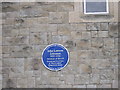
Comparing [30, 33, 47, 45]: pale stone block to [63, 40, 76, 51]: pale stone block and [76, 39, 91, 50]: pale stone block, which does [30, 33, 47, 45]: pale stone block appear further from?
A: [76, 39, 91, 50]: pale stone block

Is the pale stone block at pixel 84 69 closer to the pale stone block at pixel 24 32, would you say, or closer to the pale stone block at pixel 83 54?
the pale stone block at pixel 83 54

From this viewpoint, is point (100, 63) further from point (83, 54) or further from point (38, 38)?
point (38, 38)

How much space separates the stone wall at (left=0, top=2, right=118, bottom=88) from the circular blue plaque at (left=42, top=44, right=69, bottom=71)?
9 centimetres

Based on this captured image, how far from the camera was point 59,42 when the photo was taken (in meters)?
5.84

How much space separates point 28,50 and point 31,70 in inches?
17.5

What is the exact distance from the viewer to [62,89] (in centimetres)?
577

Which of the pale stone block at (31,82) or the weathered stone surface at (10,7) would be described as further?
the weathered stone surface at (10,7)

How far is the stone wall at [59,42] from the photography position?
18.9 feet

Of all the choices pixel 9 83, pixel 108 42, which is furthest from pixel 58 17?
pixel 9 83

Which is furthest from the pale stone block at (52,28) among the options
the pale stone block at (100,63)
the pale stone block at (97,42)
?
the pale stone block at (100,63)

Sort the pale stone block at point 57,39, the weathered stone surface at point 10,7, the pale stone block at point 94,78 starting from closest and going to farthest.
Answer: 1. the pale stone block at point 94,78
2. the pale stone block at point 57,39
3. the weathered stone surface at point 10,7

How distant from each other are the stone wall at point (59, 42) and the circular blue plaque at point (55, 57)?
9 centimetres

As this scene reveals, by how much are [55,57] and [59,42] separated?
0.34 meters

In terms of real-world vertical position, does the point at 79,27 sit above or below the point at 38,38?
above
